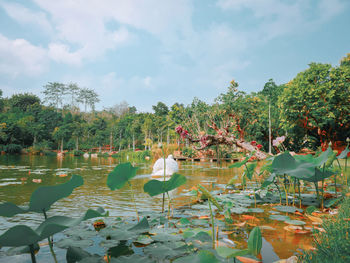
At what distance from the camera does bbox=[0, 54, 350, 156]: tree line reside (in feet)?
30.5

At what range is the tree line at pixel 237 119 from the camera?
9305 mm

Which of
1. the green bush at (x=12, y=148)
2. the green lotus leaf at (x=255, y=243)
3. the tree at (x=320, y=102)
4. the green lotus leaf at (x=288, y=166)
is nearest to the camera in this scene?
the green lotus leaf at (x=255, y=243)

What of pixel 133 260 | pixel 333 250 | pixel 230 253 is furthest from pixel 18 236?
pixel 333 250

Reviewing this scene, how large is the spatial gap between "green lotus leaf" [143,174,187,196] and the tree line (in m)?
1.17

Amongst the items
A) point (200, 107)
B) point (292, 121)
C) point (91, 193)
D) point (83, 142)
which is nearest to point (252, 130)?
point (292, 121)

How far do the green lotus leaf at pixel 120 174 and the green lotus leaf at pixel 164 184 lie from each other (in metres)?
0.15

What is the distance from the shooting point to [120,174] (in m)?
1.32

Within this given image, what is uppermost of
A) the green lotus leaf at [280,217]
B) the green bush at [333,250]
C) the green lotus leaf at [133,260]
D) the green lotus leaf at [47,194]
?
the green lotus leaf at [47,194]

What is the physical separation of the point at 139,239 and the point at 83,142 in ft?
92.7

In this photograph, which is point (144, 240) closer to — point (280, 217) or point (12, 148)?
point (280, 217)

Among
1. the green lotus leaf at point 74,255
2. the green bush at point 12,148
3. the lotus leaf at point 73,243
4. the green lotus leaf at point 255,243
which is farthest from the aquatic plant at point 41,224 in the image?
the green bush at point 12,148

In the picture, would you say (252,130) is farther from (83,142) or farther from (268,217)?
(83,142)

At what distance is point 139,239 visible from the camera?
3.61 ft

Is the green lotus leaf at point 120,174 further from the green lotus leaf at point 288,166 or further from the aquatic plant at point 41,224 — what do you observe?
the green lotus leaf at point 288,166
